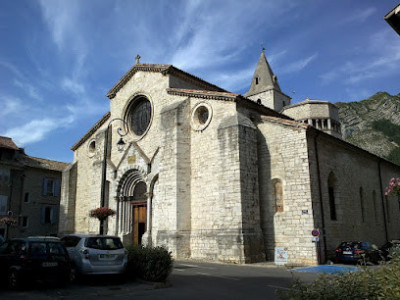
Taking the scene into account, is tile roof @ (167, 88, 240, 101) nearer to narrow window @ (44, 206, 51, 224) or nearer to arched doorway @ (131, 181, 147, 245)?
arched doorway @ (131, 181, 147, 245)

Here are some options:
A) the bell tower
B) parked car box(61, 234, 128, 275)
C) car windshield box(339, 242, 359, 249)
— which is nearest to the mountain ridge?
the bell tower

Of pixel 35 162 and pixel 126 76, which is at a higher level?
pixel 126 76

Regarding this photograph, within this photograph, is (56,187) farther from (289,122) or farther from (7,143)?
(289,122)

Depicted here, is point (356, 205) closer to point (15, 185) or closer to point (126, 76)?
point (126, 76)

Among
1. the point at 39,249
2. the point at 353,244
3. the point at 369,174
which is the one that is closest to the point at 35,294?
the point at 39,249

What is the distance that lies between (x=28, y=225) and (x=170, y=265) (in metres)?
Answer: 24.1

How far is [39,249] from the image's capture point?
8773mm

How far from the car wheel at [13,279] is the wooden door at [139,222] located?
36.7ft

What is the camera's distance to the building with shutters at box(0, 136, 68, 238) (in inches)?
1102

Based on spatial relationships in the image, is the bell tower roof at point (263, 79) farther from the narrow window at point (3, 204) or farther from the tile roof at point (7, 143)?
the narrow window at point (3, 204)

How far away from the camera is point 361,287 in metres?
4.29

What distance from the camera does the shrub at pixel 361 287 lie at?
406 cm

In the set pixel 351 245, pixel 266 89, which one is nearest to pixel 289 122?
pixel 351 245

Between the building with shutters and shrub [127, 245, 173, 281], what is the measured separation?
2159 cm
